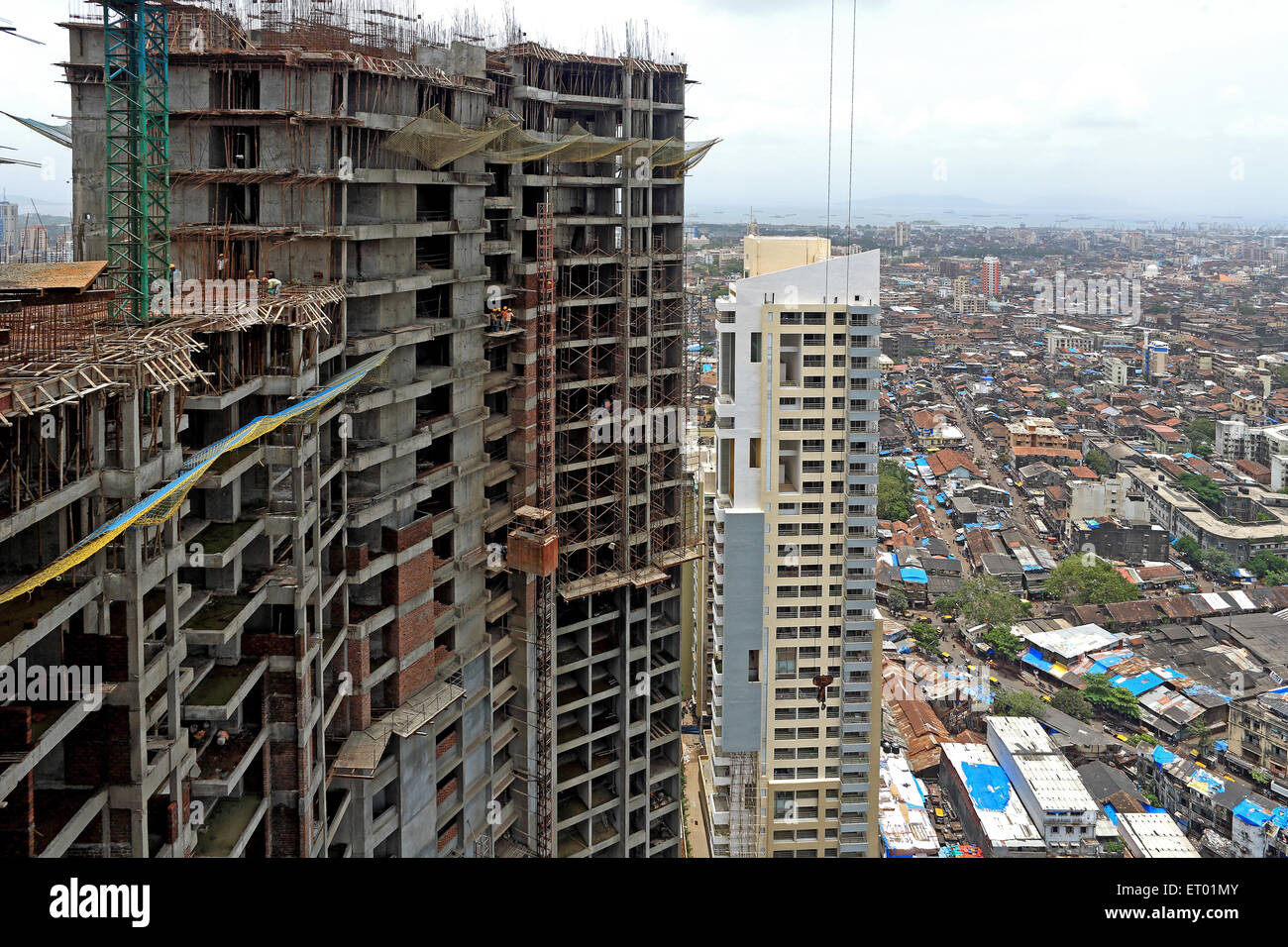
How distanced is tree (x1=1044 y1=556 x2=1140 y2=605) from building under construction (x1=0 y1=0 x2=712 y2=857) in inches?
537

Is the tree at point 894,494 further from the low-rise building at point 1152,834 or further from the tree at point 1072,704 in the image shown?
the low-rise building at point 1152,834

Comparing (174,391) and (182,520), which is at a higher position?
(174,391)

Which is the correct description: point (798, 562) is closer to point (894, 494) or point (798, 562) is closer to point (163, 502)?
point (163, 502)

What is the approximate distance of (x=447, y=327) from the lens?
8.35m

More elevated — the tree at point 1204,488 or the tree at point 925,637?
the tree at point 1204,488

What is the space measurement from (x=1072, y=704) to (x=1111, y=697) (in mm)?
671

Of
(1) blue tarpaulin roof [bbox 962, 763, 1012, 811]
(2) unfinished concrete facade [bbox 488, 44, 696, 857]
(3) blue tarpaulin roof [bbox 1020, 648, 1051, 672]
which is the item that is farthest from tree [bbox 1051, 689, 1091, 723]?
(2) unfinished concrete facade [bbox 488, 44, 696, 857]

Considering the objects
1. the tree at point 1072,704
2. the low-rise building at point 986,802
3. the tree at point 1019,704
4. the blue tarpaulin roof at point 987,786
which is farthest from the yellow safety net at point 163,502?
the tree at point 1072,704

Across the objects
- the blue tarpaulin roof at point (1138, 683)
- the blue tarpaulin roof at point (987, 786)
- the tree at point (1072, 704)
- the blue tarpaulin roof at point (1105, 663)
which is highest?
the blue tarpaulin roof at point (1105, 663)

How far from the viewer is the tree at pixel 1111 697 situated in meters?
19.3

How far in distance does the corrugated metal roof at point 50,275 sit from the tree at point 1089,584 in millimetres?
20483

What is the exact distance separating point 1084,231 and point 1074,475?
124 feet
